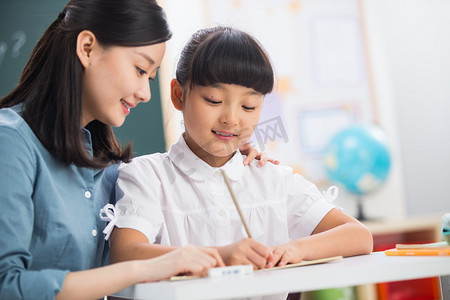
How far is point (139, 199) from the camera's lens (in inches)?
48.6

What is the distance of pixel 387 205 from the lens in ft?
11.6

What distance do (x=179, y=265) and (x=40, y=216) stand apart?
15.1 inches

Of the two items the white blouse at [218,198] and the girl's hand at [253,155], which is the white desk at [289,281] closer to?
the white blouse at [218,198]

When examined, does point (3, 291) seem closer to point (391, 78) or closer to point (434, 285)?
point (434, 285)

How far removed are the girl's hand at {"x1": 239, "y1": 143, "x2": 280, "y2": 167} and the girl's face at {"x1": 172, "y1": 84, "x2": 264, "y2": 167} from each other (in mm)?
68

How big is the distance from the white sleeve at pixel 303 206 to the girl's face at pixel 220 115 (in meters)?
0.20

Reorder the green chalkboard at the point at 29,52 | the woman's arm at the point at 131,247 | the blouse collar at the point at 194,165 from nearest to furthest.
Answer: the woman's arm at the point at 131,247 < the blouse collar at the point at 194,165 < the green chalkboard at the point at 29,52

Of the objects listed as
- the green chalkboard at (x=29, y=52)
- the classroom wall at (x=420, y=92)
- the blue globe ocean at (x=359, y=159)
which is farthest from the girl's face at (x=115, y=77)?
the classroom wall at (x=420, y=92)

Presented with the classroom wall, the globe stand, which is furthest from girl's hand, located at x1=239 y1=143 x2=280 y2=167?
the classroom wall

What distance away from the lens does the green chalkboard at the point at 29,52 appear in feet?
8.66

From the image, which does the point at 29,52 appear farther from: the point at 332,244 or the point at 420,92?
the point at 420,92

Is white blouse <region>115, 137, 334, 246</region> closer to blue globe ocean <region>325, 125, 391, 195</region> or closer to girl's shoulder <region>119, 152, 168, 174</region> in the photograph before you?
girl's shoulder <region>119, 152, 168, 174</region>

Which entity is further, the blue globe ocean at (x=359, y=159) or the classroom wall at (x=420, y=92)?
the classroom wall at (x=420, y=92)

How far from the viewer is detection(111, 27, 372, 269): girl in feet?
4.18
